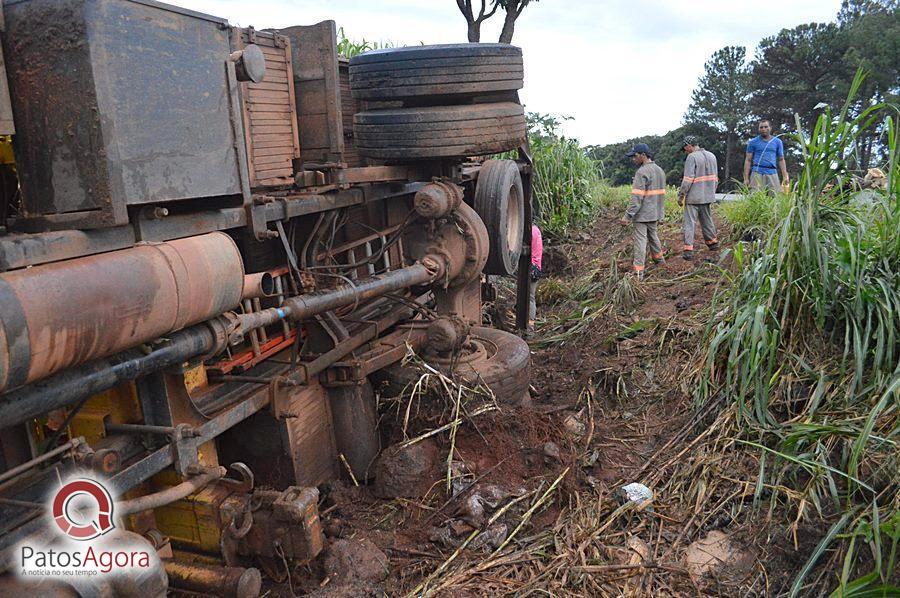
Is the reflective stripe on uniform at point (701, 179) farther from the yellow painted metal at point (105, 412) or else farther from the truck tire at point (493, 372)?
the yellow painted metal at point (105, 412)

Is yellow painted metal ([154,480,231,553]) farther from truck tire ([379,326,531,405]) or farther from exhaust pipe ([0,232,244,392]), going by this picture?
truck tire ([379,326,531,405])

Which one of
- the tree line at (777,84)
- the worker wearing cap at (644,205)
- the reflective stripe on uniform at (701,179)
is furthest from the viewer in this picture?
the tree line at (777,84)

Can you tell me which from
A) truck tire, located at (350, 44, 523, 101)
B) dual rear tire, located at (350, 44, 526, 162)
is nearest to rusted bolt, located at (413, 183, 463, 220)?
dual rear tire, located at (350, 44, 526, 162)

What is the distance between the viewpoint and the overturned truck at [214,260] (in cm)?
250

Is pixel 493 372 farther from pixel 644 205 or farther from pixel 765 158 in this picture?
pixel 765 158

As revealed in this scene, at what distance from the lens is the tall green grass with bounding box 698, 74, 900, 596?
3.48 m

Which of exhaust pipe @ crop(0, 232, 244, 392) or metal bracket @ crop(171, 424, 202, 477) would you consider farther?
metal bracket @ crop(171, 424, 202, 477)

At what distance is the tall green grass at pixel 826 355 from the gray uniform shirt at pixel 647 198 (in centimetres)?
366

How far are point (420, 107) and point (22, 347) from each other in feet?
10.3

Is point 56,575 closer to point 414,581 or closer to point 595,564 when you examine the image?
point 414,581

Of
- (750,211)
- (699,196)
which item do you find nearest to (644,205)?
(699,196)

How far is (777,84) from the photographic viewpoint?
2750 cm

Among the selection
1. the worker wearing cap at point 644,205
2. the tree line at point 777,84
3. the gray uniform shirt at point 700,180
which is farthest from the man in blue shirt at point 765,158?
the tree line at point 777,84

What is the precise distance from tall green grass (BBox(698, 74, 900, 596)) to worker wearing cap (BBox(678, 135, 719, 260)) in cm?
401
